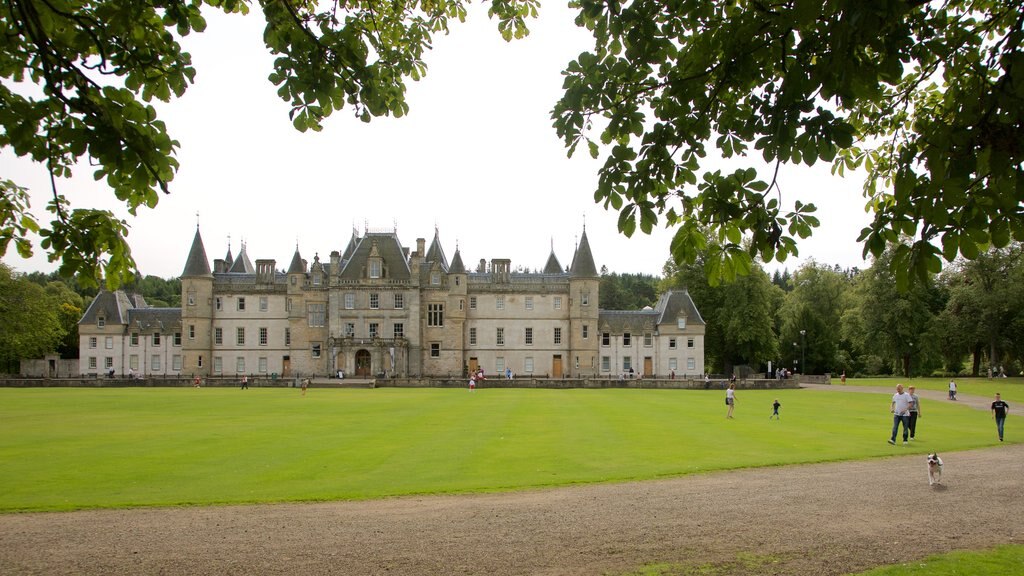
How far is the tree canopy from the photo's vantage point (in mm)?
4363

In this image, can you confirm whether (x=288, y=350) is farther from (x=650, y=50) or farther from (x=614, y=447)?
(x=650, y=50)

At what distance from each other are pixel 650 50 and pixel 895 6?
2.20m

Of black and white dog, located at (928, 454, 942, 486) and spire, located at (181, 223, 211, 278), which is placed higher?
spire, located at (181, 223, 211, 278)

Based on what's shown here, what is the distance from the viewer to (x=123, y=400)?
3678cm

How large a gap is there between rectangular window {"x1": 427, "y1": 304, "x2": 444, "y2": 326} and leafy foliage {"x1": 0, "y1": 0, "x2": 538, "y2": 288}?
194 ft

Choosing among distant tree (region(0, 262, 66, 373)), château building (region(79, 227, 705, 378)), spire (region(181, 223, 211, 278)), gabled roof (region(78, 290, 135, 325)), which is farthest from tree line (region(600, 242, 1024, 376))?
distant tree (region(0, 262, 66, 373))

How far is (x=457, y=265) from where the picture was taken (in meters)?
67.2

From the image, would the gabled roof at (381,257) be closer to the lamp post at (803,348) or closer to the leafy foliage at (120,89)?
the lamp post at (803,348)

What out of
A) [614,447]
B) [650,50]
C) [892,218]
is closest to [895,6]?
[892,218]

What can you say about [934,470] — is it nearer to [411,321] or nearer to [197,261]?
[411,321]

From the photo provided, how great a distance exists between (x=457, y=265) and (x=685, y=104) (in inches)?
2413

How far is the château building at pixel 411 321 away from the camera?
65.4 metres

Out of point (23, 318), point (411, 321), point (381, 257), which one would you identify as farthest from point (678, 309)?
point (23, 318)

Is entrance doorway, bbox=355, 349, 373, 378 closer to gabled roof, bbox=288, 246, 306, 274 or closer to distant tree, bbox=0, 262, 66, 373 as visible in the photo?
gabled roof, bbox=288, 246, 306, 274
